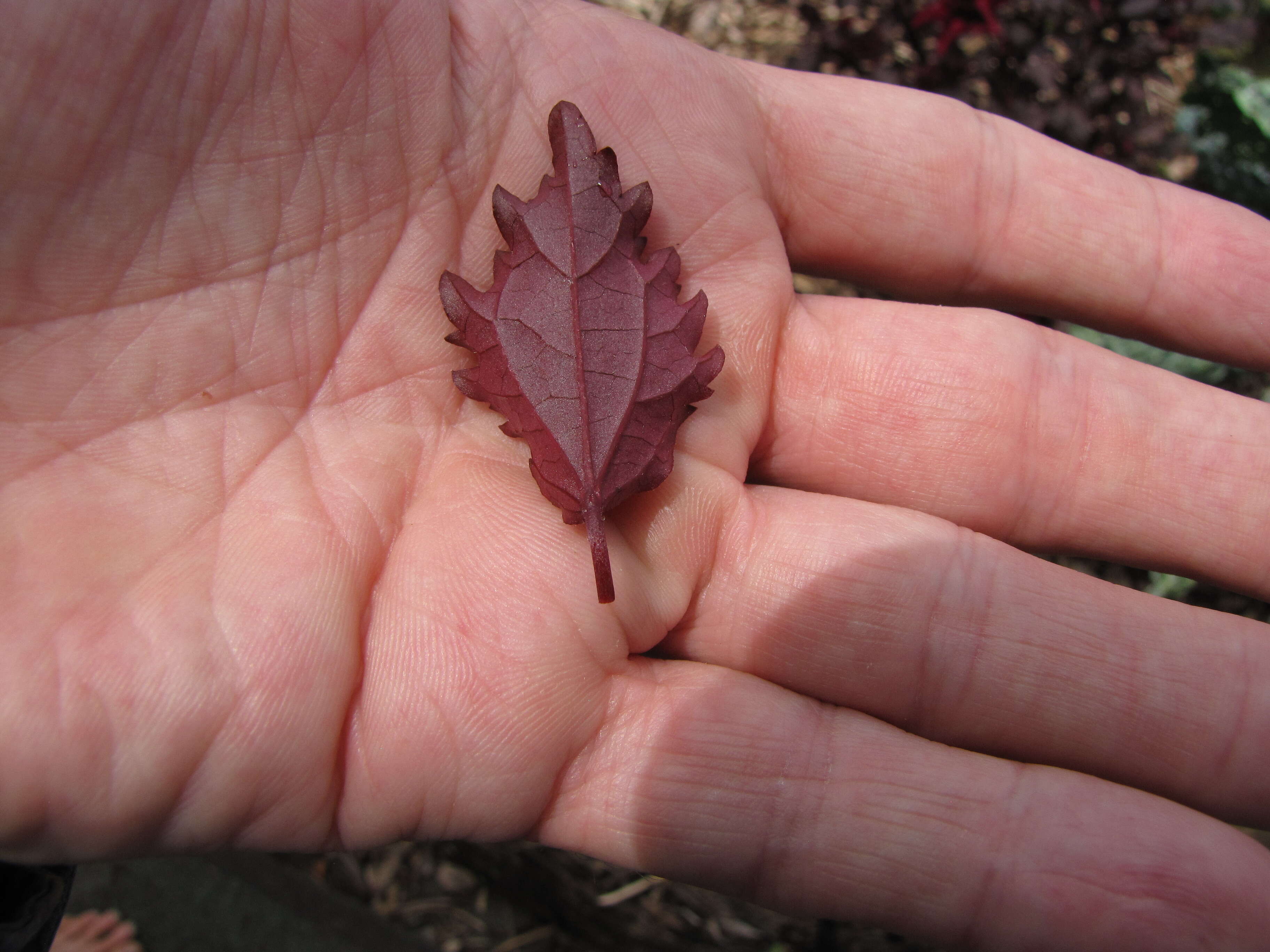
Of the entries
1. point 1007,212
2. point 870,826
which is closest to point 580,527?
point 870,826

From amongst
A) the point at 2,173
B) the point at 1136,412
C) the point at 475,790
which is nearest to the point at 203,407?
the point at 2,173

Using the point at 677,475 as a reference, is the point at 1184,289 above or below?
above

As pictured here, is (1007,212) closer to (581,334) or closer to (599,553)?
(581,334)

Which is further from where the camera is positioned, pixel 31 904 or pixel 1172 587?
pixel 1172 587

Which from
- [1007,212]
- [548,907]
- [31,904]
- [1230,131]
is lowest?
[548,907]

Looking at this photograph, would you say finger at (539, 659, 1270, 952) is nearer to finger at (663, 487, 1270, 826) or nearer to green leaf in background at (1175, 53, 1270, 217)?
finger at (663, 487, 1270, 826)

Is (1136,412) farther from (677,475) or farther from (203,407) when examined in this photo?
(203,407)
